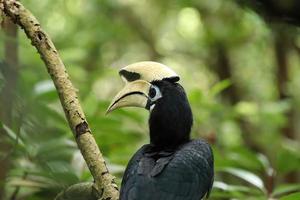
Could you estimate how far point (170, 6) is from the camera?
441 cm

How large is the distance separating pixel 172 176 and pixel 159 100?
0.30 meters

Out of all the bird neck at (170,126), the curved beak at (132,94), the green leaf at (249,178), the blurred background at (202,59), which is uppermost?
the blurred background at (202,59)

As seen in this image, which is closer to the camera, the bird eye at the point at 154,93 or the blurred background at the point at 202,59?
the bird eye at the point at 154,93

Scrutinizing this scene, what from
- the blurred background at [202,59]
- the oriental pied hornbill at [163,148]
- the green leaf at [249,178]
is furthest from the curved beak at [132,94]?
the blurred background at [202,59]

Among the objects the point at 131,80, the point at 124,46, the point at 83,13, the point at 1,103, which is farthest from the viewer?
the point at 124,46

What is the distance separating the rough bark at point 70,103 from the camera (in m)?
1.45

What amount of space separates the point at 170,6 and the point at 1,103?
3248 millimetres

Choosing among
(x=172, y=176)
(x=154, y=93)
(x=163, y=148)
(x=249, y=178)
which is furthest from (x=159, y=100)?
(x=249, y=178)

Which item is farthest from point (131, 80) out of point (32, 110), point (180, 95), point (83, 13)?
point (83, 13)

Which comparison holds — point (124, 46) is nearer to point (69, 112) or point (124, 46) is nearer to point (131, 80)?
point (131, 80)

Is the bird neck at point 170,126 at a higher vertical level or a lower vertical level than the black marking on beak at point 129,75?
lower

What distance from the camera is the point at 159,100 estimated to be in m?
1.91

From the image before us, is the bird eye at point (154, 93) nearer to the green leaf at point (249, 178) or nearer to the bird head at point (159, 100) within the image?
the bird head at point (159, 100)

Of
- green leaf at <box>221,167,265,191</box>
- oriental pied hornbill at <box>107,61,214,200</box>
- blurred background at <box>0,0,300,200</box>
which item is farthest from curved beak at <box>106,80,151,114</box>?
blurred background at <box>0,0,300,200</box>
